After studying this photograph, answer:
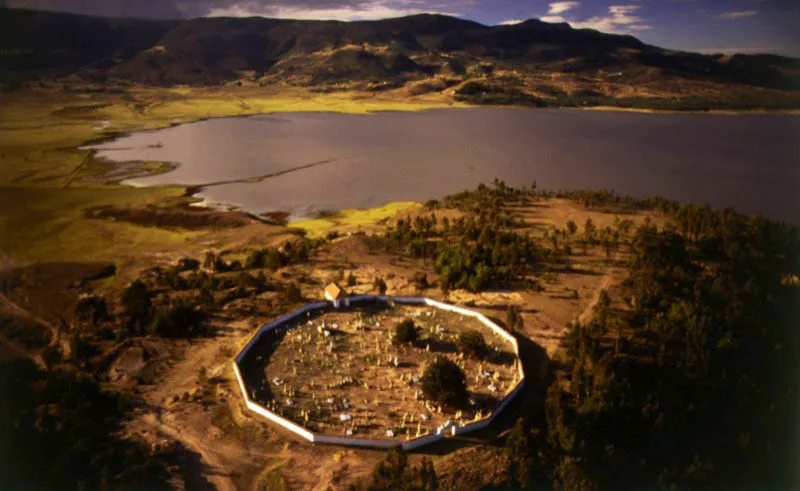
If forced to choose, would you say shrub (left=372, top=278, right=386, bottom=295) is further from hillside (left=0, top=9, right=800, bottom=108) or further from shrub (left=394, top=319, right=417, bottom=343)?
hillside (left=0, top=9, right=800, bottom=108)

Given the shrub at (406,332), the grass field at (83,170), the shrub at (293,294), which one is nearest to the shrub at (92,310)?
the shrub at (293,294)

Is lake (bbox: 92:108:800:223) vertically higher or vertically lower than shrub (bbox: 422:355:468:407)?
higher

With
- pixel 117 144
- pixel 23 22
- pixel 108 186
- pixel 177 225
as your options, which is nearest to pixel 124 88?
pixel 117 144

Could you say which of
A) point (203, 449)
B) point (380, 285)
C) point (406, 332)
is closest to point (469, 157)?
point (380, 285)

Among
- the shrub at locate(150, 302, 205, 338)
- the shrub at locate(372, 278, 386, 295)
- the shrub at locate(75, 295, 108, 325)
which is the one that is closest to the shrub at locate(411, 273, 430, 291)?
the shrub at locate(372, 278, 386, 295)

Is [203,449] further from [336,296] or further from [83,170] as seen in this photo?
[83,170]
